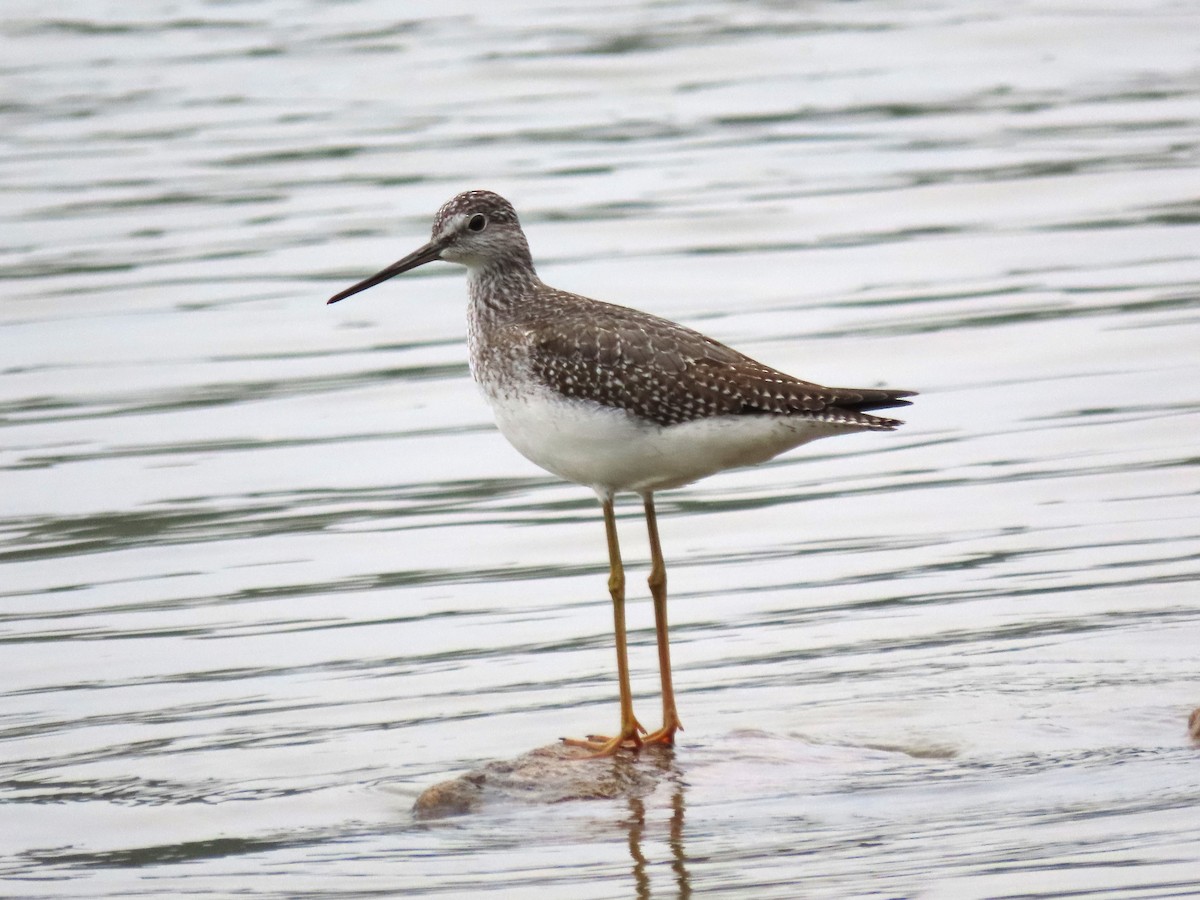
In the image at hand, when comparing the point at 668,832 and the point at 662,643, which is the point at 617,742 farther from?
the point at 668,832

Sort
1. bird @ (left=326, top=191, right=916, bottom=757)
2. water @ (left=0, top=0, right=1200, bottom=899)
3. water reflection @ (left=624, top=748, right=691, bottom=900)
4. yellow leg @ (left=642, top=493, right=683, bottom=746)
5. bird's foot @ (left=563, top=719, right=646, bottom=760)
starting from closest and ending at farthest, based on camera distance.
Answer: water reflection @ (left=624, top=748, right=691, bottom=900) → water @ (left=0, top=0, right=1200, bottom=899) → bird @ (left=326, top=191, right=916, bottom=757) → bird's foot @ (left=563, top=719, right=646, bottom=760) → yellow leg @ (left=642, top=493, right=683, bottom=746)

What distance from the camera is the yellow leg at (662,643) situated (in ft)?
31.5

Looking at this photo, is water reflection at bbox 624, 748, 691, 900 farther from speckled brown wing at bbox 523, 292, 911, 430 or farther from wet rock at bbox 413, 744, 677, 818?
speckled brown wing at bbox 523, 292, 911, 430

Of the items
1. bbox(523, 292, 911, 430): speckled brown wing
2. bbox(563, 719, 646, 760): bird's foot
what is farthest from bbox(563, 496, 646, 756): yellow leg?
bbox(523, 292, 911, 430): speckled brown wing

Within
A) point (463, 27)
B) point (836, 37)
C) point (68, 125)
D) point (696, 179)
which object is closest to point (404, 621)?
point (696, 179)

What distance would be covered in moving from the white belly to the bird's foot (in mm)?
1198

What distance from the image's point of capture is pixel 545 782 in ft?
30.0

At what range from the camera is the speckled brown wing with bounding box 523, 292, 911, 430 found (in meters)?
8.95

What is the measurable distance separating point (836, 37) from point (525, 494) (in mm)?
18262

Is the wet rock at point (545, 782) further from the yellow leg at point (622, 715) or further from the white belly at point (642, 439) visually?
the white belly at point (642, 439)

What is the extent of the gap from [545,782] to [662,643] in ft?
3.49

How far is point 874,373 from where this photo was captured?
17062 millimetres

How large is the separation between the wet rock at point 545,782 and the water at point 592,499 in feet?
0.36

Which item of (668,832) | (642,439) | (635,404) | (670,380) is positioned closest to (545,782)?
(668,832)
